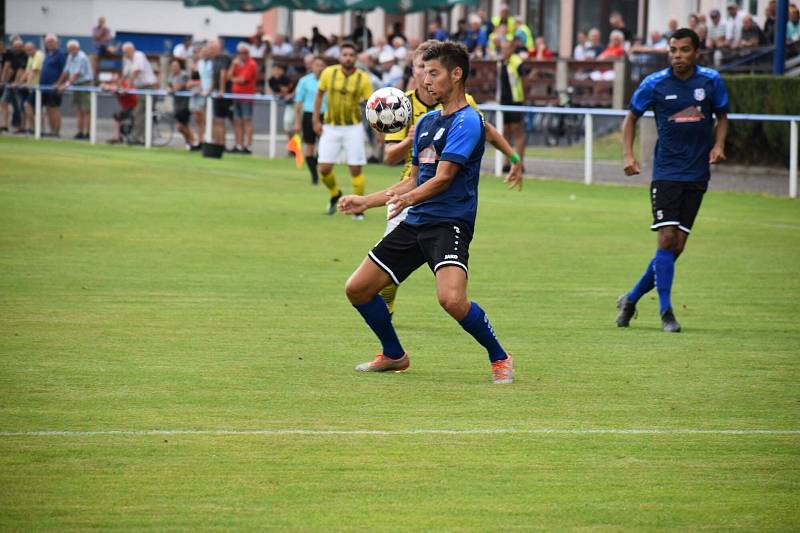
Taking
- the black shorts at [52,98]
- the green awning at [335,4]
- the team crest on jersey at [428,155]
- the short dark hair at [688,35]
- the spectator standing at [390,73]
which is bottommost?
the team crest on jersey at [428,155]

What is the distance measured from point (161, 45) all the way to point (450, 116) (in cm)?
5490

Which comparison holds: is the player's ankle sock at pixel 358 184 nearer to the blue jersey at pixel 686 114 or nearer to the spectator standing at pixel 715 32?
the blue jersey at pixel 686 114

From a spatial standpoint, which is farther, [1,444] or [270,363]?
[270,363]

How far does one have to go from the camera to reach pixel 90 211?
63.0ft

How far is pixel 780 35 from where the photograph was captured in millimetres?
26312

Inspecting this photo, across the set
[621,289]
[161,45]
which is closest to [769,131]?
[621,289]

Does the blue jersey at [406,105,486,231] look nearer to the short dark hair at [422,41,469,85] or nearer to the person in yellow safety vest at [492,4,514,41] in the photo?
the short dark hair at [422,41,469,85]

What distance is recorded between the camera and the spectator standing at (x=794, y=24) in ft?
101

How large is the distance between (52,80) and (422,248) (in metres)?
29.9

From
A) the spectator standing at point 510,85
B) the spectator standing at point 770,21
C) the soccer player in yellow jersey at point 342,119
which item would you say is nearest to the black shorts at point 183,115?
the spectator standing at point 510,85

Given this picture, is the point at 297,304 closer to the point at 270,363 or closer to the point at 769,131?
the point at 270,363

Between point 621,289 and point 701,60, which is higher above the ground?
point 701,60

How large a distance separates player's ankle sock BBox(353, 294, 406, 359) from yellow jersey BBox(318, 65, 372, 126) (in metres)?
11.1

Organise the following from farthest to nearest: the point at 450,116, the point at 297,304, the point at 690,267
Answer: the point at 690,267 < the point at 297,304 < the point at 450,116
